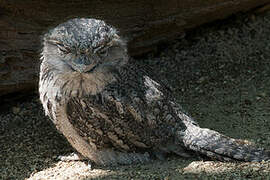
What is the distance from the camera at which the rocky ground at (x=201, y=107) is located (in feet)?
14.1

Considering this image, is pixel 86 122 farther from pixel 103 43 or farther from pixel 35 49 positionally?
pixel 35 49

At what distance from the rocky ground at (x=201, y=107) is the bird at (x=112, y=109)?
13 cm

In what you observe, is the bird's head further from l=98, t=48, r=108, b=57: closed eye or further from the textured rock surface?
the textured rock surface

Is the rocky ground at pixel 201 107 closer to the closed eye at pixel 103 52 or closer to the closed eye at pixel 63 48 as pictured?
the closed eye at pixel 103 52

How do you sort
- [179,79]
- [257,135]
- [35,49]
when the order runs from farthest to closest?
1. [179,79]
2. [35,49]
3. [257,135]

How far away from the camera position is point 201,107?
5.55 meters

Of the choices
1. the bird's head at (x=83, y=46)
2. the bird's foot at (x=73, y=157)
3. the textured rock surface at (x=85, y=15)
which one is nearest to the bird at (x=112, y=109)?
the bird's head at (x=83, y=46)

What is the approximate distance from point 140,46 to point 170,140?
5.62 ft

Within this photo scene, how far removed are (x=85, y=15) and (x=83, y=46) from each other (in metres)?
1.30

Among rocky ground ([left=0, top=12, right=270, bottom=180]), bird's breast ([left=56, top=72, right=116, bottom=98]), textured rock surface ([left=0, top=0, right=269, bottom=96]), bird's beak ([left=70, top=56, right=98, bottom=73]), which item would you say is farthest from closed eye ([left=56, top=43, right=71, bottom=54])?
rocky ground ([left=0, top=12, right=270, bottom=180])

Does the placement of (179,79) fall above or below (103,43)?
below

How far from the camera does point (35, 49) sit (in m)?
5.20

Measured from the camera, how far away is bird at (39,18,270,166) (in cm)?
422

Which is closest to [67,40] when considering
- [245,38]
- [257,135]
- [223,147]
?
[223,147]
